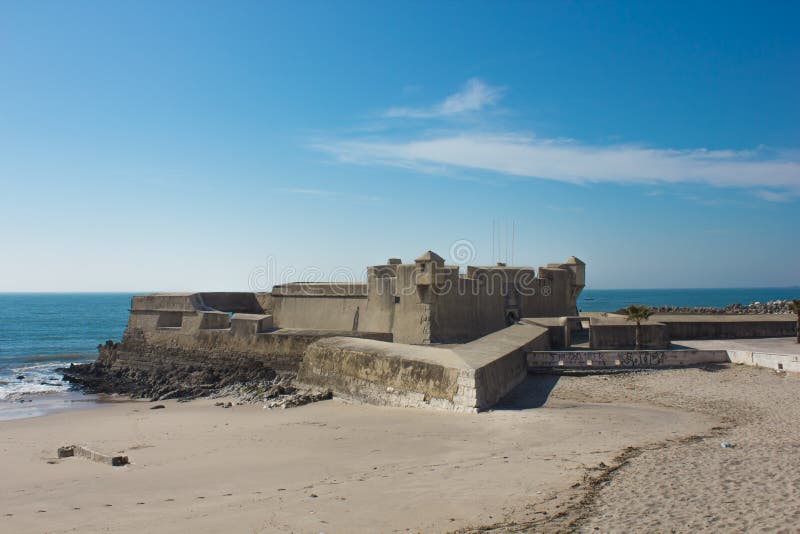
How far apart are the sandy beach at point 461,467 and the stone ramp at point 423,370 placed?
0.46 m

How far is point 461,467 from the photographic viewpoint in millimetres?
8008

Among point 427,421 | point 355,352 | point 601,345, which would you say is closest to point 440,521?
point 427,421

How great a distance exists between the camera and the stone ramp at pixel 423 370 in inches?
465

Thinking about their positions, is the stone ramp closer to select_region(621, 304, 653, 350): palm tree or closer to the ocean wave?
select_region(621, 304, 653, 350): palm tree

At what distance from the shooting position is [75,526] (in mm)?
7090

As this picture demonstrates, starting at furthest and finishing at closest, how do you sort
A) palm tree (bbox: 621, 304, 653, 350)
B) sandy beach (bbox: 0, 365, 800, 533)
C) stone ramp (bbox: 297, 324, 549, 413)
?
palm tree (bbox: 621, 304, 653, 350) → stone ramp (bbox: 297, 324, 549, 413) → sandy beach (bbox: 0, 365, 800, 533)

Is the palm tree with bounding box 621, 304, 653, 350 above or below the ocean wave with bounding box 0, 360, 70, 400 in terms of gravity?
above

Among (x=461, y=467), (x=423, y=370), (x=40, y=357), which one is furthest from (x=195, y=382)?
(x=40, y=357)

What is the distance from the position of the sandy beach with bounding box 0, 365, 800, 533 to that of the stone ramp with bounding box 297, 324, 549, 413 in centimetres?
46

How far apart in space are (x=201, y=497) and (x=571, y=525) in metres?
4.76

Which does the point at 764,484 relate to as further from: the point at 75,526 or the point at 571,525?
the point at 75,526

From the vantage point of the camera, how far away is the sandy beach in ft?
20.3

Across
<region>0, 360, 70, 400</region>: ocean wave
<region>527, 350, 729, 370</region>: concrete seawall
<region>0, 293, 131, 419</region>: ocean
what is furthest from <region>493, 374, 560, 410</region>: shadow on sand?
<region>0, 360, 70, 400</region>: ocean wave

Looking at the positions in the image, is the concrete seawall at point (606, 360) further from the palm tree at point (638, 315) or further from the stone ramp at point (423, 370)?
the palm tree at point (638, 315)
